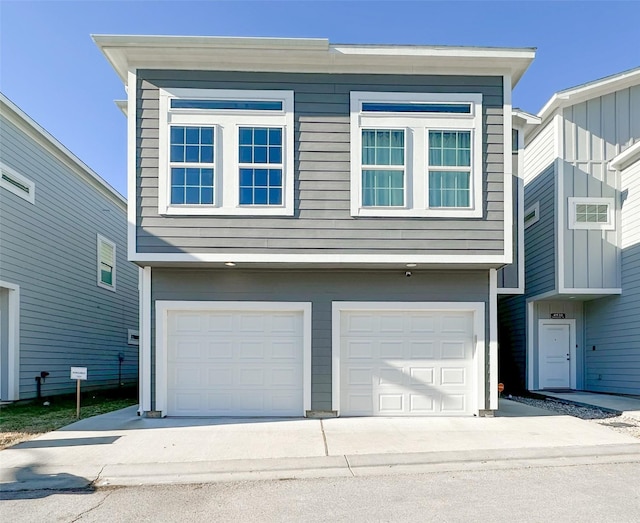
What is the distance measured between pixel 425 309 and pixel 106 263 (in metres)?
10.0

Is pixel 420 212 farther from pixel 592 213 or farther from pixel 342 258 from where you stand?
pixel 592 213

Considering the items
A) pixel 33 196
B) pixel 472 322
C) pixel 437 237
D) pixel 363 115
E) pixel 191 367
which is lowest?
pixel 191 367

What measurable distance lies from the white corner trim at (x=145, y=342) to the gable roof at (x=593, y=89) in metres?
9.48

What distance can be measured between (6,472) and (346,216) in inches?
221

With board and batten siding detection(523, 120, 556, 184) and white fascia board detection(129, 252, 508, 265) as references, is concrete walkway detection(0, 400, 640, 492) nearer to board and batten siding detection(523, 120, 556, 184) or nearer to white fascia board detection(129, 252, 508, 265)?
white fascia board detection(129, 252, 508, 265)

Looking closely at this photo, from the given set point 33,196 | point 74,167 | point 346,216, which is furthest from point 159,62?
point 74,167

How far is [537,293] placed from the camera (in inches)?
455

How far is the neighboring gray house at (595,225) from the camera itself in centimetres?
1053

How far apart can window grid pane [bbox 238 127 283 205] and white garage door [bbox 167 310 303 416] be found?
2.03 meters

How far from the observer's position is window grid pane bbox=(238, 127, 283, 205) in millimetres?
7859

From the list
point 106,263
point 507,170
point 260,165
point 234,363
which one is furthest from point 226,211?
point 106,263

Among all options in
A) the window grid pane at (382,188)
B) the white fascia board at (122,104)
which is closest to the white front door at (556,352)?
the window grid pane at (382,188)

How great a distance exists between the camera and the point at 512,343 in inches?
511

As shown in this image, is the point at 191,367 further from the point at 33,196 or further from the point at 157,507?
the point at 33,196
